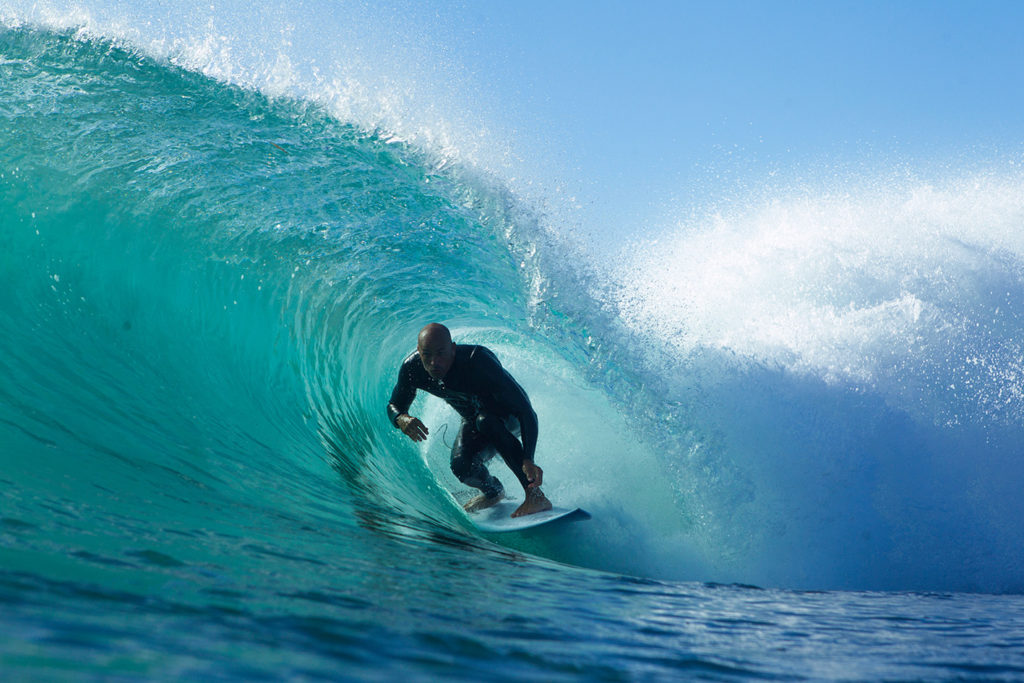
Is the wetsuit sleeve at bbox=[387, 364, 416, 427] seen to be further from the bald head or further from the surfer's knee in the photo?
the surfer's knee

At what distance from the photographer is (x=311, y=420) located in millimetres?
5605

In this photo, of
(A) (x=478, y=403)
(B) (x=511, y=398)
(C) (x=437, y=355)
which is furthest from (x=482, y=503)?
(C) (x=437, y=355)

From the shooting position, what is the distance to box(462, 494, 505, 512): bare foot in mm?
5059

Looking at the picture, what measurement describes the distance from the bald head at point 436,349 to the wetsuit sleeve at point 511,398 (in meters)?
0.26

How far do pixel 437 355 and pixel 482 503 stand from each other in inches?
51.3

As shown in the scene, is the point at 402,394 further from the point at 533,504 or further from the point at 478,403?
the point at 533,504

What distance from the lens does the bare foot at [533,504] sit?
452 centimetres

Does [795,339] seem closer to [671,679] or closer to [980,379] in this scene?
[980,379]

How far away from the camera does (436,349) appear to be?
4312 mm

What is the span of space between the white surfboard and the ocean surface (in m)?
0.11

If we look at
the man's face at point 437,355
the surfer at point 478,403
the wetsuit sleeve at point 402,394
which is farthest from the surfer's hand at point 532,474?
the wetsuit sleeve at point 402,394

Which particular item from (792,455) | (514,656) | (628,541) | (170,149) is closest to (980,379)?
(792,455)

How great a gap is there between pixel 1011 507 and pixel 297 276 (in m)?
5.93

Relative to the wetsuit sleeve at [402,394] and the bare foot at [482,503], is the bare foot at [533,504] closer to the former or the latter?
the bare foot at [482,503]
